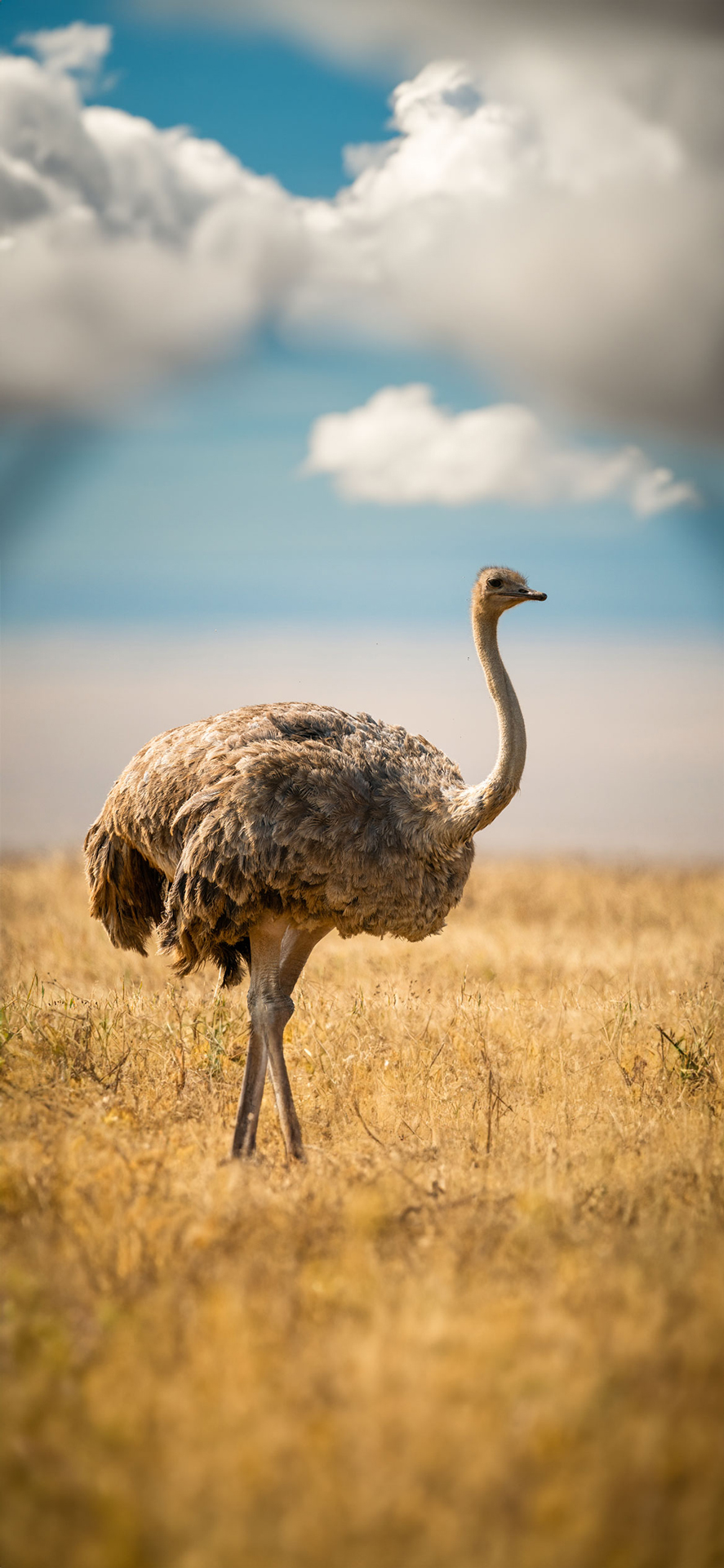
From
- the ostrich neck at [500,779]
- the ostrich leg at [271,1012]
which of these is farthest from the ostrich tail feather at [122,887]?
the ostrich neck at [500,779]

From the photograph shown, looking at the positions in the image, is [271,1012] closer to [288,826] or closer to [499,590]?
[288,826]

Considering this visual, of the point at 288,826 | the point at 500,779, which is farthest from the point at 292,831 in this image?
the point at 500,779

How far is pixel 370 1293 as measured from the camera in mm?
3330

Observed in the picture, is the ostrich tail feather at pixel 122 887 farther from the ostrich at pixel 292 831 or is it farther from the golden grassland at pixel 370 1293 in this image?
the golden grassland at pixel 370 1293

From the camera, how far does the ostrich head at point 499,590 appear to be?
5.72 metres

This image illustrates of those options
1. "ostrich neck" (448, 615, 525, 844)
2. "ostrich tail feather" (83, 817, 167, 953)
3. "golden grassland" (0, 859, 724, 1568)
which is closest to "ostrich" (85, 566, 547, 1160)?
"ostrich neck" (448, 615, 525, 844)

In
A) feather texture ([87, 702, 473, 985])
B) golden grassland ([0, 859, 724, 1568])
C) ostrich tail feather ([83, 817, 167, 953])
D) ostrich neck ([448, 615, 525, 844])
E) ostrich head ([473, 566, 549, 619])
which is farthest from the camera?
ostrich tail feather ([83, 817, 167, 953])

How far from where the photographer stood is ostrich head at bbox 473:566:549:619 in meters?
5.72

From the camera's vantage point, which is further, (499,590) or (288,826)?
(499,590)

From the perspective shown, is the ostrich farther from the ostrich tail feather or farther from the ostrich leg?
the ostrich tail feather

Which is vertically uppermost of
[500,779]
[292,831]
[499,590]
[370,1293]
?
[499,590]

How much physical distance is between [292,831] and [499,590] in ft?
5.25

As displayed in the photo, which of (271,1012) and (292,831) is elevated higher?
(292,831)

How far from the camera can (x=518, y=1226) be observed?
3811 mm
